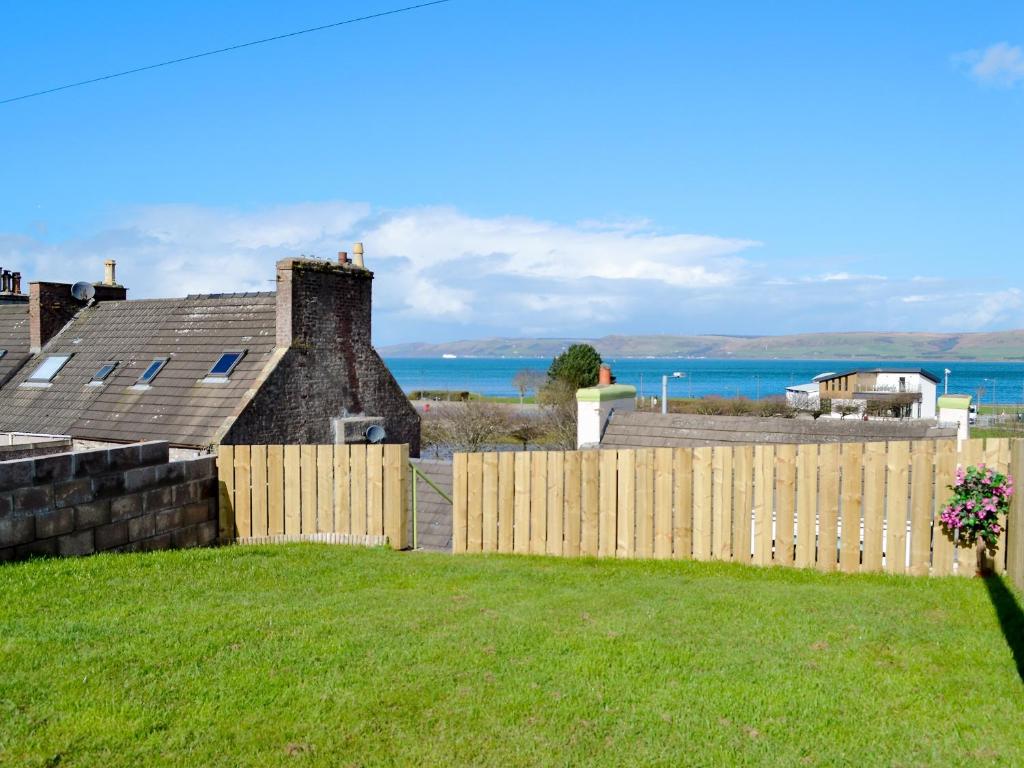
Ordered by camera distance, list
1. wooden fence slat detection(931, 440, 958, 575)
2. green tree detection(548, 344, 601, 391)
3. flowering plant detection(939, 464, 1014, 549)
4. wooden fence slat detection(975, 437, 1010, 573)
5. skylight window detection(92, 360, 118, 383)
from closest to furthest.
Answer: flowering plant detection(939, 464, 1014, 549) → wooden fence slat detection(975, 437, 1010, 573) → wooden fence slat detection(931, 440, 958, 575) → skylight window detection(92, 360, 118, 383) → green tree detection(548, 344, 601, 391)

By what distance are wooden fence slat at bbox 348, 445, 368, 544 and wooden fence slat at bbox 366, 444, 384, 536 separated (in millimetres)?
61

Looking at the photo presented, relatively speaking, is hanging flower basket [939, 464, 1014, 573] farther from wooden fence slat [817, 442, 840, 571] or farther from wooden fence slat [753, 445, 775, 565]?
wooden fence slat [753, 445, 775, 565]

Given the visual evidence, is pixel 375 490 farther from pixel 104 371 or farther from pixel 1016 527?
pixel 104 371

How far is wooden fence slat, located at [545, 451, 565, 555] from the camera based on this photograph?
1004 cm

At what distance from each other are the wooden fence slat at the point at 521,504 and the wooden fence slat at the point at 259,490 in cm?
333

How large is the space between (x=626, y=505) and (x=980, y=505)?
3.64m

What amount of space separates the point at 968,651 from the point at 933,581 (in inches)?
97.0

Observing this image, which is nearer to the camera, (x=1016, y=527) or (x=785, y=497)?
(x=1016, y=527)

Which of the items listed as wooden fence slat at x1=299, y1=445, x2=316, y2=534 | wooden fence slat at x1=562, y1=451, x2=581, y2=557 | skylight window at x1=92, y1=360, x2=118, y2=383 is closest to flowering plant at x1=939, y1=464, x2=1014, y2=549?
wooden fence slat at x1=562, y1=451, x2=581, y2=557

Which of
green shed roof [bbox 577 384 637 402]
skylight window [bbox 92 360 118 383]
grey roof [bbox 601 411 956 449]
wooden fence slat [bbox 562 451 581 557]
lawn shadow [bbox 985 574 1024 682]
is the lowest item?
lawn shadow [bbox 985 574 1024 682]

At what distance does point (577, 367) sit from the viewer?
215ft

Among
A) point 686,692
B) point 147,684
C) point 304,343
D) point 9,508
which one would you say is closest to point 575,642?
point 686,692

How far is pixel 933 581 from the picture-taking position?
8383 millimetres

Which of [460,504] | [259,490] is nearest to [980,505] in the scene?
[460,504]
